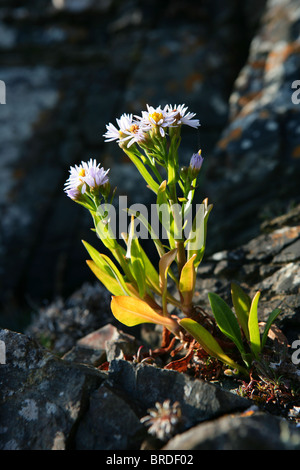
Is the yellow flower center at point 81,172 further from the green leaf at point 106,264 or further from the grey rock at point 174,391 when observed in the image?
the grey rock at point 174,391

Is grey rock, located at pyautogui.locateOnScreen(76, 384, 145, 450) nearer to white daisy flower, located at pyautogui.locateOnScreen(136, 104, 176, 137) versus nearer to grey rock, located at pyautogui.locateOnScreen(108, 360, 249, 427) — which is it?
grey rock, located at pyautogui.locateOnScreen(108, 360, 249, 427)

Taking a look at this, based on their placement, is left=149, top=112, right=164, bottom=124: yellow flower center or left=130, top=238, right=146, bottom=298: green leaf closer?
left=149, top=112, right=164, bottom=124: yellow flower center

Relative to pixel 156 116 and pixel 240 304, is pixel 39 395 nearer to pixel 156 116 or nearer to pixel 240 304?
pixel 240 304

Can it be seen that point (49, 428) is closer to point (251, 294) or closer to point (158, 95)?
point (251, 294)

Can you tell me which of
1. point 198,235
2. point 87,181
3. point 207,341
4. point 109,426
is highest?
point 87,181

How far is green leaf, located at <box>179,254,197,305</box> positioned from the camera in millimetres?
2004

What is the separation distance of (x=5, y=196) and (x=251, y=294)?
321 cm

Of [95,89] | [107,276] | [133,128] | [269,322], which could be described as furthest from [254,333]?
[95,89]

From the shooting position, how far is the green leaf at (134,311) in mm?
2018

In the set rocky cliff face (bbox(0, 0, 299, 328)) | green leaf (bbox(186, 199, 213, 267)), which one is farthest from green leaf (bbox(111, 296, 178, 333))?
rocky cliff face (bbox(0, 0, 299, 328))

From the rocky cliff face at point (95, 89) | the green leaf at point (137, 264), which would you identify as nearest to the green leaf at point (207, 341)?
the green leaf at point (137, 264)

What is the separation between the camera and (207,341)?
200 centimetres

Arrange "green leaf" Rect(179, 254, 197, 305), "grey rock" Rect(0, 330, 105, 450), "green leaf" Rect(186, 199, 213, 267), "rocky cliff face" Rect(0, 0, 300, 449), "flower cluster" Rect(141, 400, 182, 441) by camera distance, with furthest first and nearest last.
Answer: "rocky cliff face" Rect(0, 0, 300, 449), "green leaf" Rect(186, 199, 213, 267), "green leaf" Rect(179, 254, 197, 305), "grey rock" Rect(0, 330, 105, 450), "flower cluster" Rect(141, 400, 182, 441)

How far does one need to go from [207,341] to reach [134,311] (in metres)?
0.38
